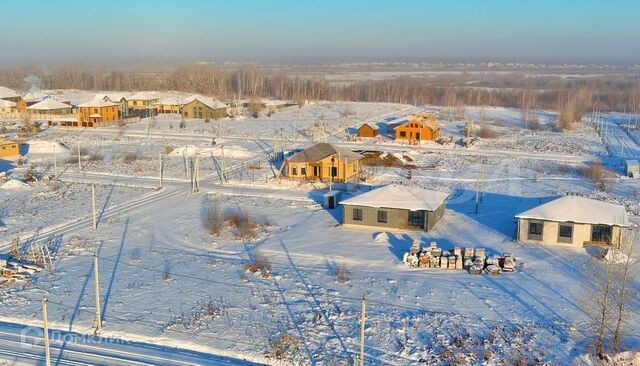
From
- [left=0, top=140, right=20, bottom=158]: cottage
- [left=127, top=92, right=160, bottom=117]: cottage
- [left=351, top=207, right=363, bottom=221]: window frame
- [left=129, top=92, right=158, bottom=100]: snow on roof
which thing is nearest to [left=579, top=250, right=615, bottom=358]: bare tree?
[left=351, top=207, right=363, bottom=221]: window frame

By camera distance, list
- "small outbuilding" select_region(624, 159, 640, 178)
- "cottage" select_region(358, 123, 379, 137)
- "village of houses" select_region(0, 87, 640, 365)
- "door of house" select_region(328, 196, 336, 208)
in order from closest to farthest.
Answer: "village of houses" select_region(0, 87, 640, 365), "door of house" select_region(328, 196, 336, 208), "small outbuilding" select_region(624, 159, 640, 178), "cottage" select_region(358, 123, 379, 137)

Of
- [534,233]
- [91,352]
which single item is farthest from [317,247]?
[91,352]

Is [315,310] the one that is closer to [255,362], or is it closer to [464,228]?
[255,362]

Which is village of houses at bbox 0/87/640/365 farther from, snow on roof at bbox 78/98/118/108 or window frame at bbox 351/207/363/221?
snow on roof at bbox 78/98/118/108

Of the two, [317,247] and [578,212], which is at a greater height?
[578,212]

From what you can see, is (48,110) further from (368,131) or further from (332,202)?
(332,202)

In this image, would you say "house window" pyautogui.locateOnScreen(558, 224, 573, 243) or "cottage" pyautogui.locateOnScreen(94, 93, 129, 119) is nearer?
"house window" pyautogui.locateOnScreen(558, 224, 573, 243)
